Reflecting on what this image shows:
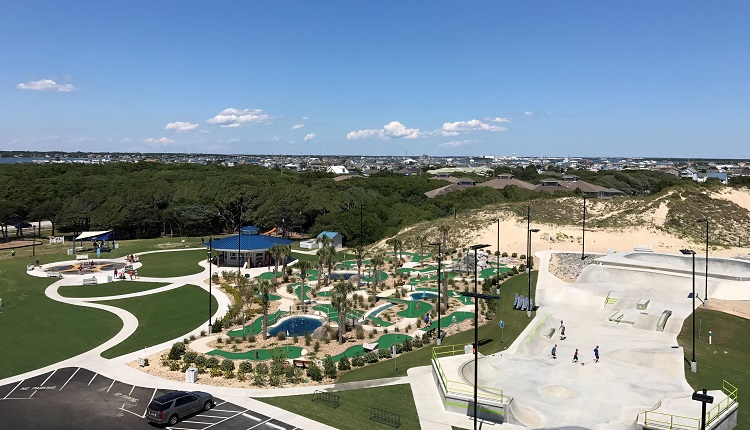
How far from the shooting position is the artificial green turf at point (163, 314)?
39.4 meters

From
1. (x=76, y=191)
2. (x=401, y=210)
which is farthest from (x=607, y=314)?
(x=76, y=191)

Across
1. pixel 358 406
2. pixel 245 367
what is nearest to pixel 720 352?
pixel 358 406

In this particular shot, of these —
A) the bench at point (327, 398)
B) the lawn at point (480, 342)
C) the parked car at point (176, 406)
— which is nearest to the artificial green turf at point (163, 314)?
the parked car at point (176, 406)

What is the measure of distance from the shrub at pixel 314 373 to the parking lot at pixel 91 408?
17.5ft

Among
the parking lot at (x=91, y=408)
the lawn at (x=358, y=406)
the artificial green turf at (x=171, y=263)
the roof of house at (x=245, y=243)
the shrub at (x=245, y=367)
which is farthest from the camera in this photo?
the roof of house at (x=245, y=243)

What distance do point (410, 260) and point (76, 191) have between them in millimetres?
84813

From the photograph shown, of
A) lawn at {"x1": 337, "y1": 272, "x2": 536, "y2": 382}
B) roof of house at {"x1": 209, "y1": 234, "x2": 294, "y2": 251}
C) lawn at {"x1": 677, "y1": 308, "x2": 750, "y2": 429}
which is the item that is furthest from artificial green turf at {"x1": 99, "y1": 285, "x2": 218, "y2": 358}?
lawn at {"x1": 677, "y1": 308, "x2": 750, "y2": 429}

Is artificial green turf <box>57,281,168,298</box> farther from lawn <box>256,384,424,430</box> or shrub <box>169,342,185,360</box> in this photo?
lawn <box>256,384,424,430</box>

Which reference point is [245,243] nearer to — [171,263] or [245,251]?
[245,251]

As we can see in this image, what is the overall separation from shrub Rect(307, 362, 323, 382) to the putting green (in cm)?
462

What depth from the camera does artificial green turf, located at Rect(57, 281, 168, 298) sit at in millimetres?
54844

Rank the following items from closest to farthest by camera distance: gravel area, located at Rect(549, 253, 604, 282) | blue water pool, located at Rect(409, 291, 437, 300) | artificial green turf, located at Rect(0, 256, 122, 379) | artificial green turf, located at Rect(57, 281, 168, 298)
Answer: artificial green turf, located at Rect(0, 256, 122, 379) < blue water pool, located at Rect(409, 291, 437, 300) < artificial green turf, located at Rect(57, 281, 168, 298) < gravel area, located at Rect(549, 253, 604, 282)

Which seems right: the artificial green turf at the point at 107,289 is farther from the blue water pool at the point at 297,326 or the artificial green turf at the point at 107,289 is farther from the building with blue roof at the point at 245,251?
the blue water pool at the point at 297,326

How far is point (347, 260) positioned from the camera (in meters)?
74.9
